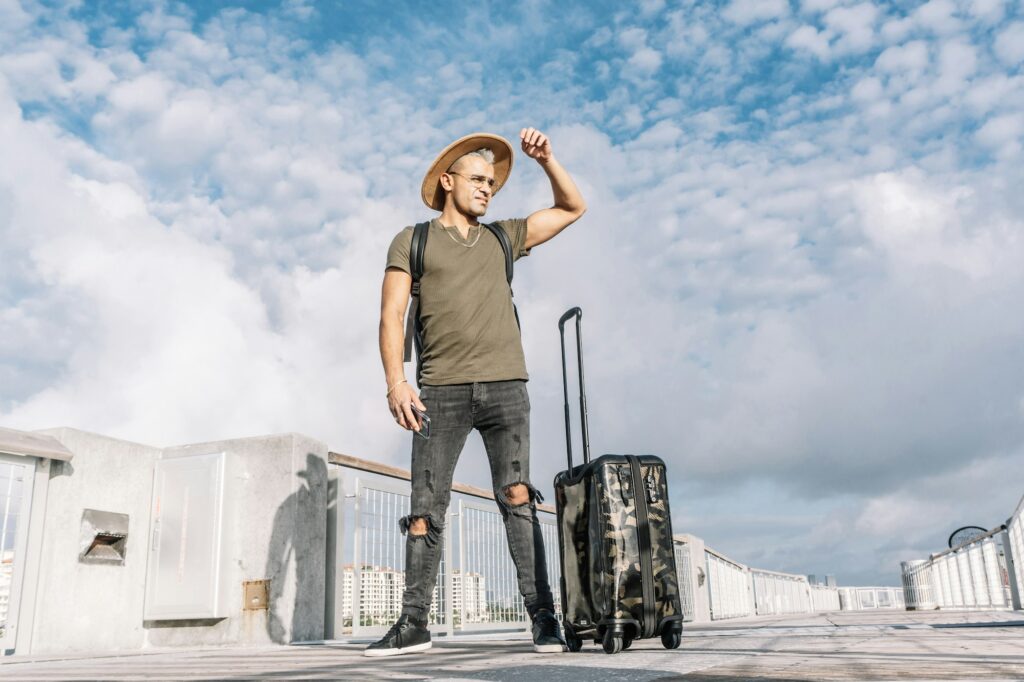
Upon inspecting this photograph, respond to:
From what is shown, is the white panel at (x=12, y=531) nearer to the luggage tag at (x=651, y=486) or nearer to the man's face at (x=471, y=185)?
the man's face at (x=471, y=185)

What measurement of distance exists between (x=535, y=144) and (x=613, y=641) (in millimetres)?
1883

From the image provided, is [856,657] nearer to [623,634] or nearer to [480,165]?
[623,634]

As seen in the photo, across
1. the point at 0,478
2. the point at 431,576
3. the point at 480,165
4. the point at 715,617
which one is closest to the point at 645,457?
the point at 431,576

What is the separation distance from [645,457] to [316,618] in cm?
450

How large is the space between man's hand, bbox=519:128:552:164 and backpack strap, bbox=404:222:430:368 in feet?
1.78

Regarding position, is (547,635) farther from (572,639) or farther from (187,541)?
(187,541)

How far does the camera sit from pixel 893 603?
27984 millimetres

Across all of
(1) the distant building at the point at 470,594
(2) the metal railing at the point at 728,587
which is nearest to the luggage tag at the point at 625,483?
(1) the distant building at the point at 470,594

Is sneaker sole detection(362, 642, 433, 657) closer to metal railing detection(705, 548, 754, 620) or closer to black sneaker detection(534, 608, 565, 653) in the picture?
black sneaker detection(534, 608, 565, 653)

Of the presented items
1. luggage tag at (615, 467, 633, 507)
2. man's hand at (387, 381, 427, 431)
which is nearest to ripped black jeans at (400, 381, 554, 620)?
man's hand at (387, 381, 427, 431)

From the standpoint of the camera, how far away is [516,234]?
3.40 meters

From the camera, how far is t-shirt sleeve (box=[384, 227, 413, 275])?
319 centimetres

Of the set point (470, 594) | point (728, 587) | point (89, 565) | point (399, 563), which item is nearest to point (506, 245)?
point (399, 563)

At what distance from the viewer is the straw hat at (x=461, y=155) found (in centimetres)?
→ 340
